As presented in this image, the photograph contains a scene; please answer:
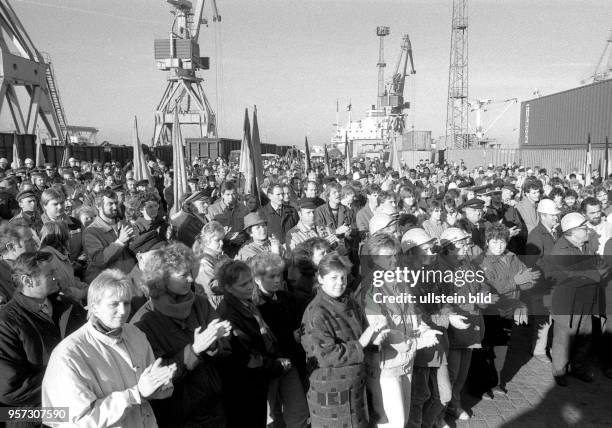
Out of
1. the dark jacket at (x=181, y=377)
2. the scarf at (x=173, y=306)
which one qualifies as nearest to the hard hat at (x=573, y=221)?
the dark jacket at (x=181, y=377)

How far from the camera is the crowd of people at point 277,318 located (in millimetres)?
2635

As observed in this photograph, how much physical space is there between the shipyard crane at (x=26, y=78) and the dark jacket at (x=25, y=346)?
27777mm

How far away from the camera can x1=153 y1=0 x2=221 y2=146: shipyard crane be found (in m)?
45.5

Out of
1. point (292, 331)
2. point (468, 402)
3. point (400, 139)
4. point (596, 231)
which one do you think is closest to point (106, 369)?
point (292, 331)

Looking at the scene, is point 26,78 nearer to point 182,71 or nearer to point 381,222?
point 182,71

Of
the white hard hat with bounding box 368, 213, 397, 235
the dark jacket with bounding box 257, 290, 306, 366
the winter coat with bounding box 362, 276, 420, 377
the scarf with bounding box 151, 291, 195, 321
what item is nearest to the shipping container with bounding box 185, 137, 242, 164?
the white hard hat with bounding box 368, 213, 397, 235

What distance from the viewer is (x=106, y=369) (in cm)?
247

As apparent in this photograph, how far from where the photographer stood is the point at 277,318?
372cm

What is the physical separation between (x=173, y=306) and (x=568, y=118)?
28.1 metres

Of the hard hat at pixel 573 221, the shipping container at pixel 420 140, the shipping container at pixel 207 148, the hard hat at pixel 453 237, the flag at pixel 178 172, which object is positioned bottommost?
→ the hard hat at pixel 453 237

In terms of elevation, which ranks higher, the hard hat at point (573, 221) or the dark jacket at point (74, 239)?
the hard hat at point (573, 221)

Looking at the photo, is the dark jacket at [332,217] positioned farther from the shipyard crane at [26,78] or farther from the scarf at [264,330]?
the shipyard crane at [26,78]

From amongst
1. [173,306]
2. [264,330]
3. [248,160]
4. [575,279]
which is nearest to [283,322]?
[264,330]

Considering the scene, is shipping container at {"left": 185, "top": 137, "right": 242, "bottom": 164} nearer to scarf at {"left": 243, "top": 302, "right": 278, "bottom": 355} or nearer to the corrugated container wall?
the corrugated container wall
